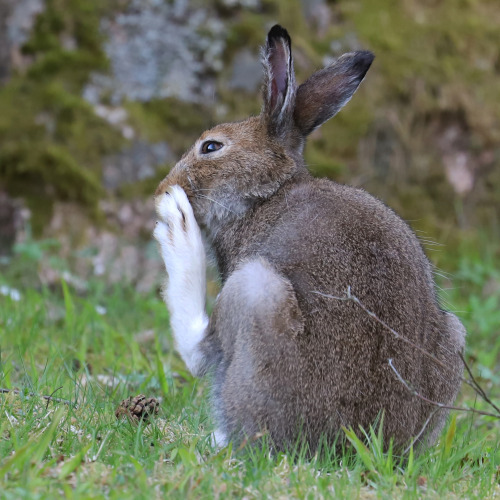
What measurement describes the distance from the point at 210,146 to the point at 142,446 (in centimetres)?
189

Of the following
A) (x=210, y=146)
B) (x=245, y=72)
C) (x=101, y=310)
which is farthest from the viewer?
(x=245, y=72)

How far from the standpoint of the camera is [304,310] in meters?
A: 3.74

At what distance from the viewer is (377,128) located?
334 inches

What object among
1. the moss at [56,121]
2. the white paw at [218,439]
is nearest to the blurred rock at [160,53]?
the moss at [56,121]

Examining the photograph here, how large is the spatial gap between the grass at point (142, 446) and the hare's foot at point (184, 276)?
1.14 ft

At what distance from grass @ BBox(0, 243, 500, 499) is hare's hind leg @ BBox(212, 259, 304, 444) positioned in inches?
6.1

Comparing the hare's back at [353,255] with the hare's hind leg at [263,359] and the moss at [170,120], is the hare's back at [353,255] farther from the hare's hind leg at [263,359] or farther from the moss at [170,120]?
the moss at [170,120]

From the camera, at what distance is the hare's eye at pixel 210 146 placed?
4742 millimetres

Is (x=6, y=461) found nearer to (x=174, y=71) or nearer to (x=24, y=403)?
(x=24, y=403)

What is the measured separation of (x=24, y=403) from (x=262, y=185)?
1.67 m

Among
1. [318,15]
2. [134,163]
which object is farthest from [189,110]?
[318,15]

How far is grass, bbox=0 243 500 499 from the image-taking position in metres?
3.11

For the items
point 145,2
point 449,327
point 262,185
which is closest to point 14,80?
point 145,2

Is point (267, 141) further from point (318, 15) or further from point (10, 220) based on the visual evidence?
point (318, 15)
